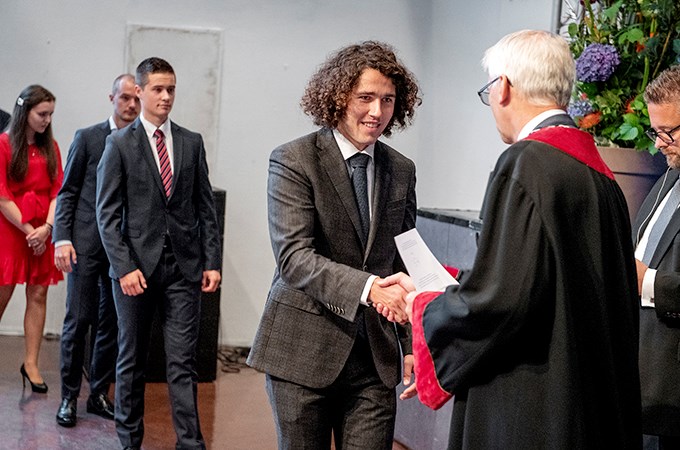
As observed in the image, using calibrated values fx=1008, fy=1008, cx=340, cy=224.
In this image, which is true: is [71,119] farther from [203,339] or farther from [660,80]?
[660,80]

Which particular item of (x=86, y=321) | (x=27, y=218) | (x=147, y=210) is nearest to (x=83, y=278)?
(x=86, y=321)

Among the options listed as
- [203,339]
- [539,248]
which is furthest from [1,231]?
[539,248]

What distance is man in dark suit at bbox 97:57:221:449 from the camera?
4.19 meters

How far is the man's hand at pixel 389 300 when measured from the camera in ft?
8.11

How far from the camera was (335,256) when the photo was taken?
2658 millimetres

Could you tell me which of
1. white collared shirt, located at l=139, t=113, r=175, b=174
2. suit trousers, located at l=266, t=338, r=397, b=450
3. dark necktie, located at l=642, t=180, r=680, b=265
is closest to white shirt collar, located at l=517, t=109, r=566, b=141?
suit trousers, located at l=266, t=338, r=397, b=450

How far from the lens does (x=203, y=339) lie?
19.6 ft

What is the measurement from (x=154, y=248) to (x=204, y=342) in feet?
6.15

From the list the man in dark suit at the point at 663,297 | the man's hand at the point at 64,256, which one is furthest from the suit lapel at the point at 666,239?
the man's hand at the point at 64,256

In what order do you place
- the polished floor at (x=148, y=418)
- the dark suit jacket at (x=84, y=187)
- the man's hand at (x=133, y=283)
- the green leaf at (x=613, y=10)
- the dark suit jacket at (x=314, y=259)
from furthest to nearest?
the dark suit jacket at (x=84, y=187) < the polished floor at (x=148, y=418) < the man's hand at (x=133, y=283) < the green leaf at (x=613, y=10) < the dark suit jacket at (x=314, y=259)

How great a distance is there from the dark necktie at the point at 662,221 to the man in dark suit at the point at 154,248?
1.99 m

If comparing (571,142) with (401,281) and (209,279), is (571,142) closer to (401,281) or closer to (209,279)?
(401,281)

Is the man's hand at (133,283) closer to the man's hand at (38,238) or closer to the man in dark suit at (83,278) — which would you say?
the man in dark suit at (83,278)

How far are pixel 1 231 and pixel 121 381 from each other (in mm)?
1563
